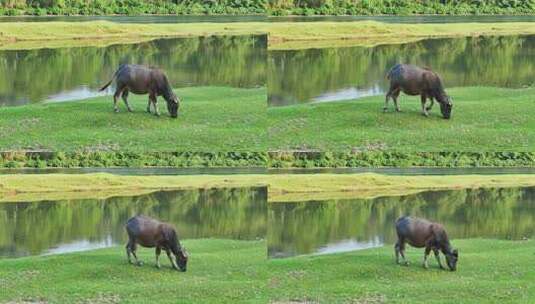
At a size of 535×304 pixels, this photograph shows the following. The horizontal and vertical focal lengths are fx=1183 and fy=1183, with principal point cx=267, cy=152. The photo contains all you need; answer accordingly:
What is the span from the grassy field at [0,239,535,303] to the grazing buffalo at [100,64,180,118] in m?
2.28

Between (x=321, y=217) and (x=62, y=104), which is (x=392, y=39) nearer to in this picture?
(x=321, y=217)

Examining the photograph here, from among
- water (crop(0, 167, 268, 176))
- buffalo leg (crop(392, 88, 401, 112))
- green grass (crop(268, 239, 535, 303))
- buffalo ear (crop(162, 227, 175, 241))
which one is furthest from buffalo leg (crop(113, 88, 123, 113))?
buffalo leg (crop(392, 88, 401, 112))

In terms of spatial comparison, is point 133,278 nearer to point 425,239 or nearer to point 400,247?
point 400,247

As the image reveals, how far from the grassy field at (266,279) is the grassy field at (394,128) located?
1.65 meters

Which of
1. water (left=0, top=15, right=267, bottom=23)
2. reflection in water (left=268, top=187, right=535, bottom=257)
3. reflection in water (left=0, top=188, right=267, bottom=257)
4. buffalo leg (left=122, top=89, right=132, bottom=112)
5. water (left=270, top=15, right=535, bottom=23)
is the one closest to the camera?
buffalo leg (left=122, top=89, right=132, bottom=112)

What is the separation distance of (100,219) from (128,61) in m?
2.62

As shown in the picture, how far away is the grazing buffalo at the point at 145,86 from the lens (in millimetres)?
17000

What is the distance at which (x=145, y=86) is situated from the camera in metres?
17.0

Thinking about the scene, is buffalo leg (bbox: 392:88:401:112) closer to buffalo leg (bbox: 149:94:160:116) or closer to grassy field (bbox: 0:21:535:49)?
grassy field (bbox: 0:21:535:49)

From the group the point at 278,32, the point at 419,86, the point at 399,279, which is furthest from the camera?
the point at 278,32

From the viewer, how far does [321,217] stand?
18391 mm

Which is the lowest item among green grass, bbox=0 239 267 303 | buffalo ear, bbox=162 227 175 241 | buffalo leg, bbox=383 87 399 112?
green grass, bbox=0 239 267 303

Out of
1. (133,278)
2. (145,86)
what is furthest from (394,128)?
(133,278)

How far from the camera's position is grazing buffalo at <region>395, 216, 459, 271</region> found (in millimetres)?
16750
